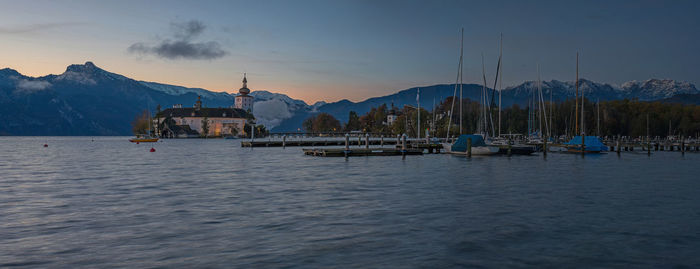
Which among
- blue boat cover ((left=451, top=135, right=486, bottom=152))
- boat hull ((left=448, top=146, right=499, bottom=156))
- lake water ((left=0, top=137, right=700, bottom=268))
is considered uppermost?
blue boat cover ((left=451, top=135, right=486, bottom=152))

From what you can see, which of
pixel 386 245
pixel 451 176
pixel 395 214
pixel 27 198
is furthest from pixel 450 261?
pixel 451 176

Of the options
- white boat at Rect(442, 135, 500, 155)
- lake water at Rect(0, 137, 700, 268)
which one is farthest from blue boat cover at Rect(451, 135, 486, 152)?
lake water at Rect(0, 137, 700, 268)

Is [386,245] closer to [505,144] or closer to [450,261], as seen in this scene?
[450,261]

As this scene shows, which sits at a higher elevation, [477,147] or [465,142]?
[465,142]

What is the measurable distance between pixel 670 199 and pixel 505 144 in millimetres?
49996

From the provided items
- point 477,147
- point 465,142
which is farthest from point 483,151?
point 465,142

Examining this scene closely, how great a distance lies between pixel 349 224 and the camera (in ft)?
59.9

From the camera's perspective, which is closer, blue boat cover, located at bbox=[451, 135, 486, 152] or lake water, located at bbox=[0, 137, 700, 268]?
lake water, located at bbox=[0, 137, 700, 268]

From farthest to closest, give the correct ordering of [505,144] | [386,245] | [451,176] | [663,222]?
[505,144] → [451,176] → [663,222] → [386,245]

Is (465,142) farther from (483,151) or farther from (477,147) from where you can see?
(483,151)

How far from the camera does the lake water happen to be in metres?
13.1

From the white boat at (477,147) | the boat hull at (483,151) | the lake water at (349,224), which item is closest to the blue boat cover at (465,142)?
the white boat at (477,147)

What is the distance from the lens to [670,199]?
2609 centimetres

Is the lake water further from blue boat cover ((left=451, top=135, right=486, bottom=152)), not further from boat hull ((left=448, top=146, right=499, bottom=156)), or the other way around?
blue boat cover ((left=451, top=135, right=486, bottom=152))
